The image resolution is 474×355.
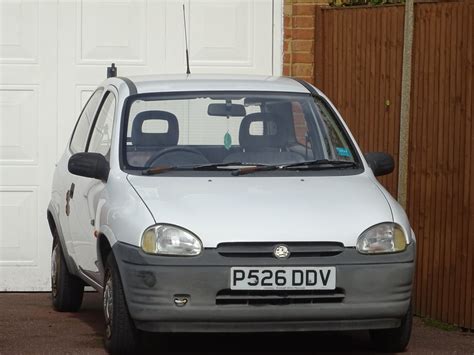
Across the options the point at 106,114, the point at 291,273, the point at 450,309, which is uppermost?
the point at 106,114

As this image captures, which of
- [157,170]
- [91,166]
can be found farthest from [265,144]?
[91,166]

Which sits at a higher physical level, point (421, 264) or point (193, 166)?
point (193, 166)

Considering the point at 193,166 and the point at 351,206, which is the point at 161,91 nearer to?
the point at 193,166

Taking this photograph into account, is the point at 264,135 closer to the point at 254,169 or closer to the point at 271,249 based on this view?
the point at 254,169

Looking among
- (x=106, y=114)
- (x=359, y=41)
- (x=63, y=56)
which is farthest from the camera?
(x=63, y=56)

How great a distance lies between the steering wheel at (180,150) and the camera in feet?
28.6

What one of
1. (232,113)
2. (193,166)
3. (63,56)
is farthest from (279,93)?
(63,56)

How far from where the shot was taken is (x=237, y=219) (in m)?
7.84

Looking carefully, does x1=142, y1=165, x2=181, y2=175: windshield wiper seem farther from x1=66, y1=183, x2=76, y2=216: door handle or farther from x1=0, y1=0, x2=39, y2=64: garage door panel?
x1=0, y1=0, x2=39, y2=64: garage door panel

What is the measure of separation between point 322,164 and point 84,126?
224 cm

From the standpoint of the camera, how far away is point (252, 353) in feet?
27.9

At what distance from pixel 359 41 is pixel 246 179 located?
3.17 m

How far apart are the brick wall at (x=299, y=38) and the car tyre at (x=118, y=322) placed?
176 inches

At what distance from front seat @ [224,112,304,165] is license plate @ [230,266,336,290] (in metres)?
1.17
